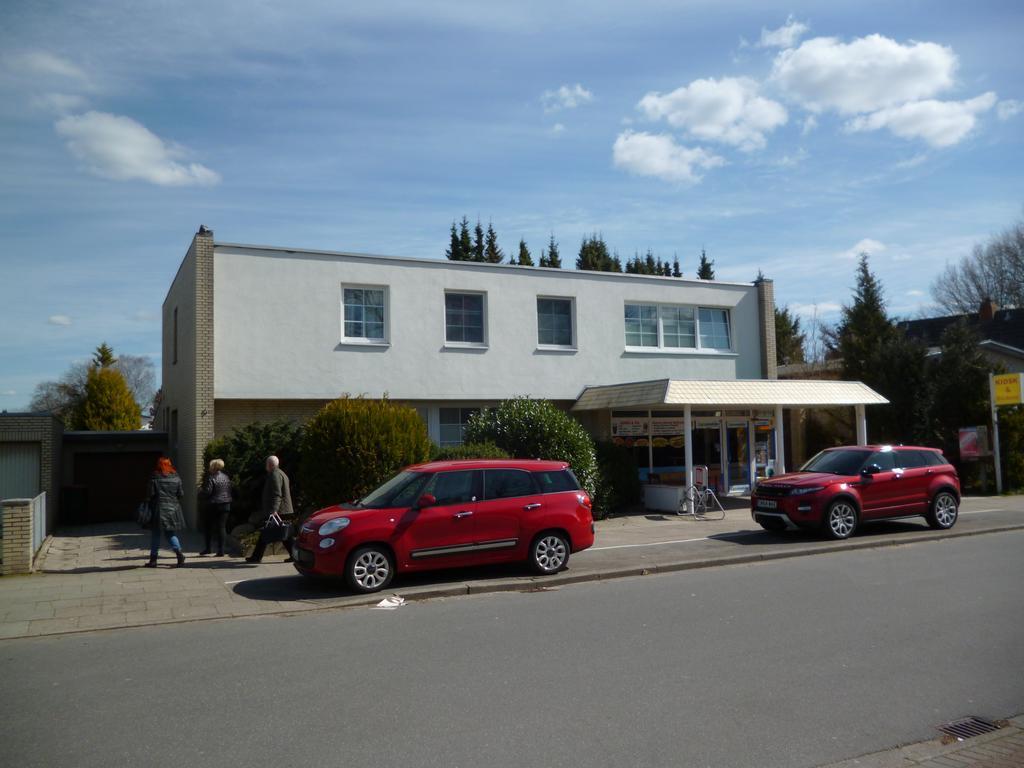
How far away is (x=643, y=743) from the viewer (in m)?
5.22

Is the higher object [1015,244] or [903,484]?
[1015,244]

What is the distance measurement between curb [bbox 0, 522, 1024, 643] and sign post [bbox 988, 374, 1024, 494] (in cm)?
878

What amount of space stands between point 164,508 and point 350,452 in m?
3.12

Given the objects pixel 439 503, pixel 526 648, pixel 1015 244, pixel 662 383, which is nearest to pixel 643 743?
pixel 526 648

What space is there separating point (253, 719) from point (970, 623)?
670 cm

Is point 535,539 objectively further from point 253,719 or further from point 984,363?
point 984,363

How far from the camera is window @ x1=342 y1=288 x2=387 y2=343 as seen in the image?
19.8m

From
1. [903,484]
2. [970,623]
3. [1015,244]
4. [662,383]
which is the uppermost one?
[1015,244]

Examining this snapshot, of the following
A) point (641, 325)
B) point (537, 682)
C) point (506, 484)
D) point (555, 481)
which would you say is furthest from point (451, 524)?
point (641, 325)

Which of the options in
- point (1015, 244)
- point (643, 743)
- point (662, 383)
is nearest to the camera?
point (643, 743)

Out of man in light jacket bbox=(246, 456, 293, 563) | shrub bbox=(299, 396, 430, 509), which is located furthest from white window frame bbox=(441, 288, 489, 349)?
man in light jacket bbox=(246, 456, 293, 563)

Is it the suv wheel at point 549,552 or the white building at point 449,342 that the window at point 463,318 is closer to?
the white building at point 449,342

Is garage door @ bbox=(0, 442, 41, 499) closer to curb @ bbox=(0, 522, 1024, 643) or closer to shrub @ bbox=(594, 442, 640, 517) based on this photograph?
curb @ bbox=(0, 522, 1024, 643)

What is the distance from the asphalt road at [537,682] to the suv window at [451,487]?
150 cm
